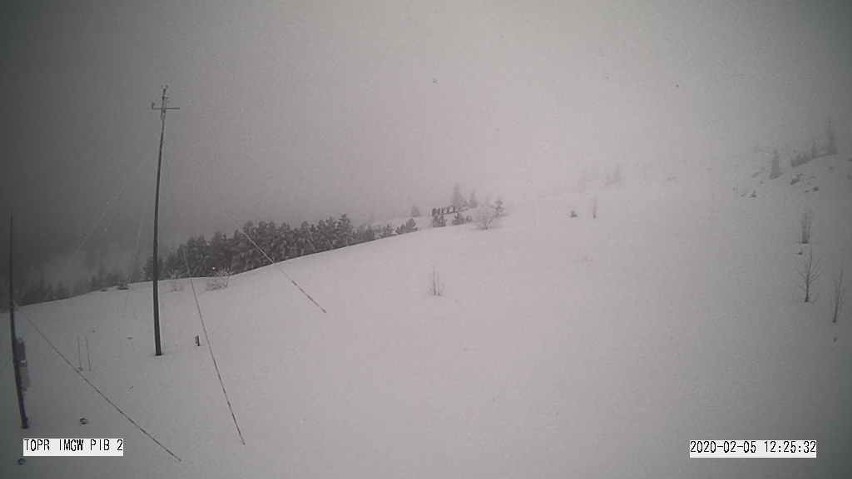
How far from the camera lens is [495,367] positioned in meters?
4.00

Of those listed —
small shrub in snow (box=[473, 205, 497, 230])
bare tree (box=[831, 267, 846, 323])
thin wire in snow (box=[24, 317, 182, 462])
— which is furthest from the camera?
small shrub in snow (box=[473, 205, 497, 230])

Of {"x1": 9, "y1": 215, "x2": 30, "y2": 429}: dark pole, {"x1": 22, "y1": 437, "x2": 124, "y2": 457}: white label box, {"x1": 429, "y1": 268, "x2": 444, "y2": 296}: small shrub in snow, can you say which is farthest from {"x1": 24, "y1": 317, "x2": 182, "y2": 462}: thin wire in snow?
{"x1": 429, "y1": 268, "x2": 444, "y2": 296}: small shrub in snow

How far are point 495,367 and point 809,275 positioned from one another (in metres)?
6.03

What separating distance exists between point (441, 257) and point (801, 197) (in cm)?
1005

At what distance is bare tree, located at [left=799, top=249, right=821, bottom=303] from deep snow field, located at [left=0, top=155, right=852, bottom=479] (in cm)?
11

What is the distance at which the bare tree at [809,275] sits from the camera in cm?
482

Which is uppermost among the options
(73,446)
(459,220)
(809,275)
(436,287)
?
(459,220)

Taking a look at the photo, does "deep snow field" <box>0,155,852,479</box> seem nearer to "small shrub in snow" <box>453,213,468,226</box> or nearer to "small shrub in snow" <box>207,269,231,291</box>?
"small shrub in snow" <box>207,269,231,291</box>

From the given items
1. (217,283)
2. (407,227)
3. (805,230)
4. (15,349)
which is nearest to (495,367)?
(15,349)

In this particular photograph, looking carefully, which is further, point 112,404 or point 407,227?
point 407,227

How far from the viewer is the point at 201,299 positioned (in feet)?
26.0

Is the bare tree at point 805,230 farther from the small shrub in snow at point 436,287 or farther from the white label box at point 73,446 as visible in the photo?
the white label box at point 73,446

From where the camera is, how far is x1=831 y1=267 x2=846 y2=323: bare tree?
14.2 feet

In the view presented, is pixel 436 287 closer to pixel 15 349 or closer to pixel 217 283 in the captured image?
pixel 15 349
